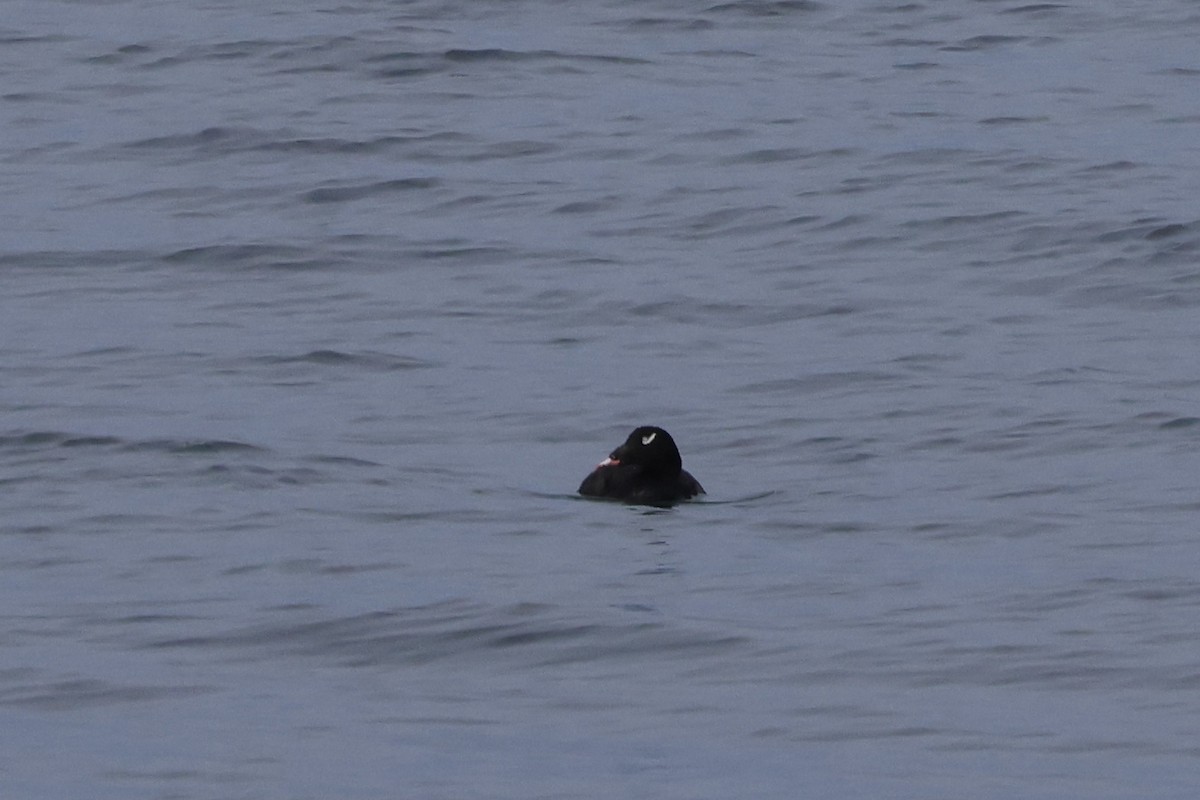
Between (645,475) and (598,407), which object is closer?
(645,475)

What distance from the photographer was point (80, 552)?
13.5 metres

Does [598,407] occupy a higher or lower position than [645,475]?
lower

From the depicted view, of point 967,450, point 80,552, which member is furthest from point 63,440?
point 967,450

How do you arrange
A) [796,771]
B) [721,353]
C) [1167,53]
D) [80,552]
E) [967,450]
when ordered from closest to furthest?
[796,771] < [80,552] < [967,450] < [721,353] < [1167,53]

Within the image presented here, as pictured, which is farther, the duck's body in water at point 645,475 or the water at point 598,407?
the duck's body in water at point 645,475

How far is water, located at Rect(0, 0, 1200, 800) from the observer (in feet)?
33.8

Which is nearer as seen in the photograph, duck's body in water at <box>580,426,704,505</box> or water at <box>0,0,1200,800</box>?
water at <box>0,0,1200,800</box>

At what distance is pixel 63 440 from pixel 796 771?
7.57 m

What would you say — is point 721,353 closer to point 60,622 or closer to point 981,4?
point 60,622

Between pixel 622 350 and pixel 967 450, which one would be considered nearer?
pixel 967 450

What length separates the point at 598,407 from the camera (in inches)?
689

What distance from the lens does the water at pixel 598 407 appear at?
10312 mm

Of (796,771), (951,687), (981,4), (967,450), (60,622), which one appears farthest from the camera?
(981,4)

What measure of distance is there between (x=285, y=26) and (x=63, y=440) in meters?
17.8
